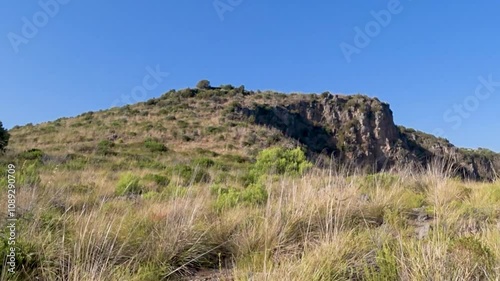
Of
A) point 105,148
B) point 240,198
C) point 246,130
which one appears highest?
point 246,130

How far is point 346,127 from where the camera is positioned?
149ft

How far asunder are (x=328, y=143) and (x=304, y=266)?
41815mm

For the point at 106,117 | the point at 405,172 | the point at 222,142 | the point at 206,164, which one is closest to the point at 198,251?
the point at 405,172

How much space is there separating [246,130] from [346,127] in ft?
67.3

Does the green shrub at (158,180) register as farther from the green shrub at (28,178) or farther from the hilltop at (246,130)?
the hilltop at (246,130)

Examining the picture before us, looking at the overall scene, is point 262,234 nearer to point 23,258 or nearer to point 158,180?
point 23,258

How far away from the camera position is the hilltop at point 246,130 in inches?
917

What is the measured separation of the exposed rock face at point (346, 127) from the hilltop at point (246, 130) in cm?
12

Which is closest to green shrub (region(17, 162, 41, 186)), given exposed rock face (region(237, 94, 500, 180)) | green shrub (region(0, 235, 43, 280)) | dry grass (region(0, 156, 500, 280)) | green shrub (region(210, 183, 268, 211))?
dry grass (region(0, 156, 500, 280))

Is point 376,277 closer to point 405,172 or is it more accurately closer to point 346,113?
point 405,172

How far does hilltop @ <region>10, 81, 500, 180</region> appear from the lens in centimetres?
2328

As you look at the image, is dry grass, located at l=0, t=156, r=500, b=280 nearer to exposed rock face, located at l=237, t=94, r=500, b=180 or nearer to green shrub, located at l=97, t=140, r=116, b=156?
green shrub, located at l=97, t=140, r=116, b=156

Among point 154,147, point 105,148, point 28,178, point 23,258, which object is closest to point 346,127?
point 154,147

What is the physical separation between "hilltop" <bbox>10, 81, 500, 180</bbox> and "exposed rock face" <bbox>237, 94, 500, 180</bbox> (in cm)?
12
